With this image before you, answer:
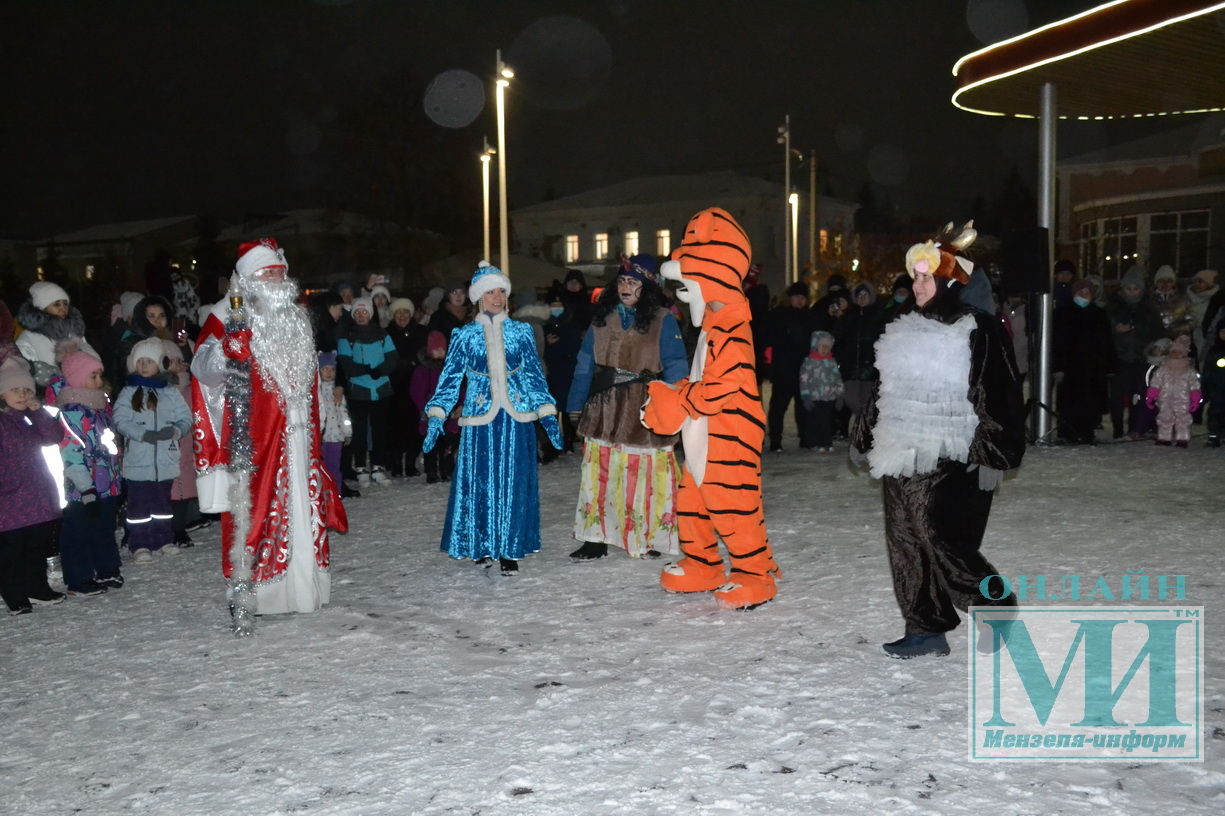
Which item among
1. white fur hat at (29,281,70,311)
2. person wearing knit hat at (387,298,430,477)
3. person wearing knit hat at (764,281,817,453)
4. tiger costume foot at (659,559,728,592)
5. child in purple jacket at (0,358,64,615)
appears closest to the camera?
child in purple jacket at (0,358,64,615)

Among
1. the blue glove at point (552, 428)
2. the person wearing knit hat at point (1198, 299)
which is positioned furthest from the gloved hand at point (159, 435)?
the person wearing knit hat at point (1198, 299)

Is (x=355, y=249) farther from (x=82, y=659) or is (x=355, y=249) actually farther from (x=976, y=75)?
(x=82, y=659)

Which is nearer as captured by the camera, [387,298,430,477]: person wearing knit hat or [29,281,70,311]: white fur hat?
[29,281,70,311]: white fur hat

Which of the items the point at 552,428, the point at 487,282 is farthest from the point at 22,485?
the point at 552,428

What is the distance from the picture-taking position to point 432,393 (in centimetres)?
1014

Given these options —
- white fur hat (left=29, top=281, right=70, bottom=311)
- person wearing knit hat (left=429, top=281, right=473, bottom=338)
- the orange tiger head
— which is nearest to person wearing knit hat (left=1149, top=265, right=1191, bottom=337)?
person wearing knit hat (left=429, top=281, right=473, bottom=338)

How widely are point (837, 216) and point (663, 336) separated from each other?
5915 cm

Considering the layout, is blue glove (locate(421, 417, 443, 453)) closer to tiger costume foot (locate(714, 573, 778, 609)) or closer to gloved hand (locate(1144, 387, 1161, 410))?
tiger costume foot (locate(714, 573, 778, 609))

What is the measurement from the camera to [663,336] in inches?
253

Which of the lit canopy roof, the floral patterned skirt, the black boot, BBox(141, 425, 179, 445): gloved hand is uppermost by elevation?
the lit canopy roof

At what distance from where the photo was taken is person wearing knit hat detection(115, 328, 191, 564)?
6.86 m

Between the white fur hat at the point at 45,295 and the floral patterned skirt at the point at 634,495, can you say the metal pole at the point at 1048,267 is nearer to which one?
the floral patterned skirt at the point at 634,495

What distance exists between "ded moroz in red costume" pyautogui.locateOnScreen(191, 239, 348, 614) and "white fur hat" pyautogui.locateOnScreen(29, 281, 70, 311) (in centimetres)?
267

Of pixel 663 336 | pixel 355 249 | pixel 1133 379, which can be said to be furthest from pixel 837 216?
pixel 663 336
